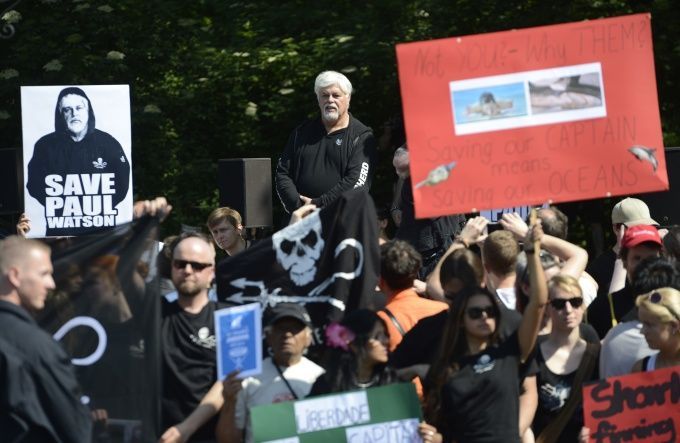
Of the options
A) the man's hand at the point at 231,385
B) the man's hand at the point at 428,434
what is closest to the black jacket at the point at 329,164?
the man's hand at the point at 231,385

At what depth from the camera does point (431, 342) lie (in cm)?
664

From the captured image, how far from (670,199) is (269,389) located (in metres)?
4.90

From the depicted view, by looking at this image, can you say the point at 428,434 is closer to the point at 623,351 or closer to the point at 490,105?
the point at 623,351

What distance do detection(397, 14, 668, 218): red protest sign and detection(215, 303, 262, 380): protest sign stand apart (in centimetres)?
102

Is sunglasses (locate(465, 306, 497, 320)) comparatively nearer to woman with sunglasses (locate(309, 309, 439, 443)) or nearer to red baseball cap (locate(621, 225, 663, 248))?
woman with sunglasses (locate(309, 309, 439, 443))

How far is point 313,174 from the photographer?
32.3ft

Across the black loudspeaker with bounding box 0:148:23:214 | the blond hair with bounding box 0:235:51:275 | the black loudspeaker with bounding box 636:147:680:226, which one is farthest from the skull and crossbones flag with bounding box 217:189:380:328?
the black loudspeaker with bounding box 0:148:23:214

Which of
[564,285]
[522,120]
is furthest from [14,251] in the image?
[564,285]

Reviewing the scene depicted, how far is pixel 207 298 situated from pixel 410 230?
288 cm

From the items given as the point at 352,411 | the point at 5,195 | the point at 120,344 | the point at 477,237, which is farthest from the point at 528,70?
the point at 5,195

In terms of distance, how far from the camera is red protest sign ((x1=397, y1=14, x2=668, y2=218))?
677 centimetres

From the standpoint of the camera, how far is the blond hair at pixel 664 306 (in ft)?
21.8

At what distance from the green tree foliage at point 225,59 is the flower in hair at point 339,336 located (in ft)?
30.3

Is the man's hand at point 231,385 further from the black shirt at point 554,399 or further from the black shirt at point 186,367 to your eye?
the black shirt at point 554,399
